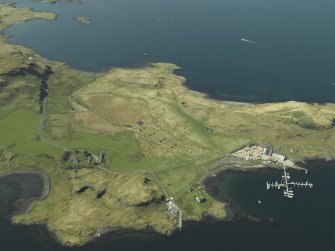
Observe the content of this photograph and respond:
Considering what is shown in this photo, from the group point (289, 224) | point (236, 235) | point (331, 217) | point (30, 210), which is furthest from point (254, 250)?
point (30, 210)

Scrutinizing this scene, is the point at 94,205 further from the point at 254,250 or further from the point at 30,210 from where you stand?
the point at 254,250

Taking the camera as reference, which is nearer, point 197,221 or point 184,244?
point 184,244

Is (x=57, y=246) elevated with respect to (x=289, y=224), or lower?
lower

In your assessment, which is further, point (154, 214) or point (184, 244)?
point (154, 214)

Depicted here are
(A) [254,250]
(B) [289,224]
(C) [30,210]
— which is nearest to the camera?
(A) [254,250]

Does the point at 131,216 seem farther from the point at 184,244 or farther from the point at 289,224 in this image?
the point at 289,224

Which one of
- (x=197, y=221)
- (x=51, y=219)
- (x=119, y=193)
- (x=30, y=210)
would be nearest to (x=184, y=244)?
(x=197, y=221)

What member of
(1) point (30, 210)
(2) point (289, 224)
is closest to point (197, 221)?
(2) point (289, 224)

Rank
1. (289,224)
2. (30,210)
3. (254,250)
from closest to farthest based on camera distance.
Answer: (254,250) < (289,224) < (30,210)

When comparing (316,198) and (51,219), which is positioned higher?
(316,198)
